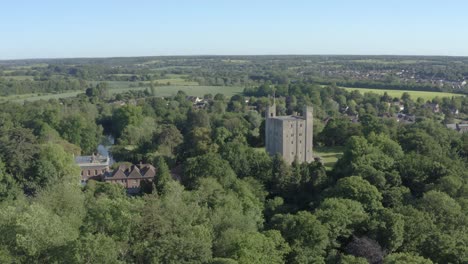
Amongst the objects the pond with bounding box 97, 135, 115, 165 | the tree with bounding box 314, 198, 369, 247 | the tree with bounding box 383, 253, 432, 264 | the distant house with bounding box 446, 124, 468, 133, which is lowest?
the pond with bounding box 97, 135, 115, 165

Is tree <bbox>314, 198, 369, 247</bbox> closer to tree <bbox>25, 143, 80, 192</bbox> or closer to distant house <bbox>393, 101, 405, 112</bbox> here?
tree <bbox>25, 143, 80, 192</bbox>

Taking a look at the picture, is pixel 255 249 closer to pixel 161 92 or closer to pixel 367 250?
pixel 367 250

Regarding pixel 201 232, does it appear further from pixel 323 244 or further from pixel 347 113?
pixel 347 113

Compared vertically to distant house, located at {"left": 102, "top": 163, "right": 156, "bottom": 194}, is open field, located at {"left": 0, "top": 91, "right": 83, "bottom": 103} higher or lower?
lower

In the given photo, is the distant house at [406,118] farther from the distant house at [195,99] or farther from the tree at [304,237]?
the tree at [304,237]

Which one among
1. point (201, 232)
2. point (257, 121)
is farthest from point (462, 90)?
point (201, 232)

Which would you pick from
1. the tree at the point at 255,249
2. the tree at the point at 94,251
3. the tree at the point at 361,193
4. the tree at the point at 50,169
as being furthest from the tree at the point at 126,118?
the tree at the point at 94,251

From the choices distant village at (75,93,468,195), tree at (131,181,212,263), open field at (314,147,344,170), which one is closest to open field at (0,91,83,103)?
distant village at (75,93,468,195)
